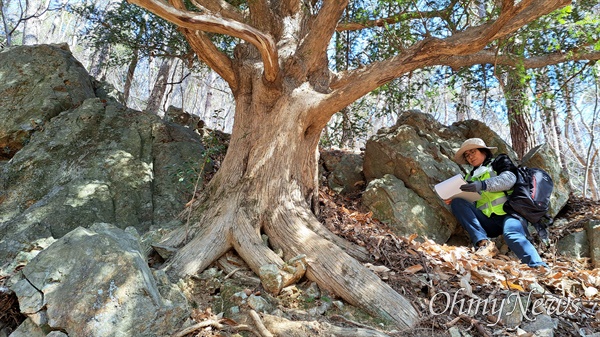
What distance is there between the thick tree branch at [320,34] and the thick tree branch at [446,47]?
3.02 ft

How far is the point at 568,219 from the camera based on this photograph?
229 inches

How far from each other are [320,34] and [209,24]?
203 centimetres

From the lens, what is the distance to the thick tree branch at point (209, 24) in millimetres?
3227

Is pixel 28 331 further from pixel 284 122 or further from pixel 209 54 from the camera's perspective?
pixel 209 54

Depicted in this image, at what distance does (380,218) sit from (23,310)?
4.17 meters

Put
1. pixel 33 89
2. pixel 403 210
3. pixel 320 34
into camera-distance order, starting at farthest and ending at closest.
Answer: pixel 33 89, pixel 403 210, pixel 320 34

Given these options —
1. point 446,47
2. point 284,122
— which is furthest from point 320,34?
point 446,47

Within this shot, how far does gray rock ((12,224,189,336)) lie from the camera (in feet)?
7.54

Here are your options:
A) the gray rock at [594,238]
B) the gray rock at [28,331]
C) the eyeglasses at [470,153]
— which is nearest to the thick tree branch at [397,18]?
the eyeglasses at [470,153]

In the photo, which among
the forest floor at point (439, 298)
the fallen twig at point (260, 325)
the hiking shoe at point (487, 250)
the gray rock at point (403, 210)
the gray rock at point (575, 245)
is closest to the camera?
the fallen twig at point (260, 325)

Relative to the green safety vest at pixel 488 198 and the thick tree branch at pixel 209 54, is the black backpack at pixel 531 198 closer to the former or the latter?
the green safety vest at pixel 488 198

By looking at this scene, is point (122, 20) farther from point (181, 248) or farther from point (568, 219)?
point (568, 219)

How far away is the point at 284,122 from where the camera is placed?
462cm

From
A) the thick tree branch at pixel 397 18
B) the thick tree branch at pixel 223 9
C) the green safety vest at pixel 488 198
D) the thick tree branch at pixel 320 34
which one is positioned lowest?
the green safety vest at pixel 488 198
